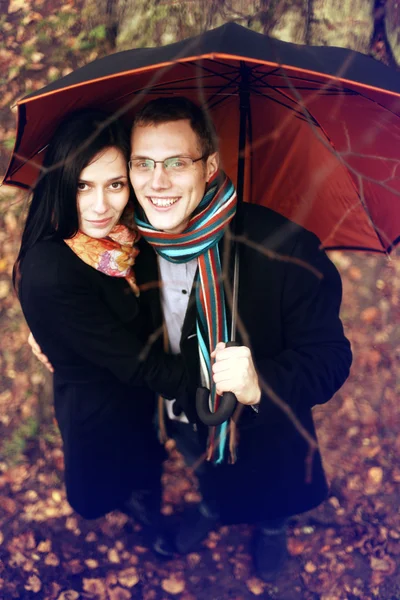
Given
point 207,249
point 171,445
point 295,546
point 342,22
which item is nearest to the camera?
point 207,249

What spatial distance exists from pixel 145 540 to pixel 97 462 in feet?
3.60

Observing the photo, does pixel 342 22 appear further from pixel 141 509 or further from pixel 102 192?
A: pixel 141 509

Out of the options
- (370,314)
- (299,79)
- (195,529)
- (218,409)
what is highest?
(299,79)

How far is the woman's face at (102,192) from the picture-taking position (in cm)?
191

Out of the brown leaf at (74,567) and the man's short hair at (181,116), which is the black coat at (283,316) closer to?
the man's short hair at (181,116)

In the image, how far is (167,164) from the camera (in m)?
1.90

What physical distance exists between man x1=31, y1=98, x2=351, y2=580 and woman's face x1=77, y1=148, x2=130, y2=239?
71mm

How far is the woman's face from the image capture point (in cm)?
191

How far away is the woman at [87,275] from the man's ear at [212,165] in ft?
1.16

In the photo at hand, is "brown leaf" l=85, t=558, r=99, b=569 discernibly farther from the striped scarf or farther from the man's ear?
the man's ear

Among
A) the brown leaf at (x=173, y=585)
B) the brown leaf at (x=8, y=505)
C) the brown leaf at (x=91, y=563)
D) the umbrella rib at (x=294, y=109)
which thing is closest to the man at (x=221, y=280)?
the umbrella rib at (x=294, y=109)

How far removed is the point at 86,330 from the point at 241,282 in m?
0.70

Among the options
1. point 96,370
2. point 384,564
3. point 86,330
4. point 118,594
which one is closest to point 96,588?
point 118,594

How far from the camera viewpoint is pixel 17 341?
3650 mm
